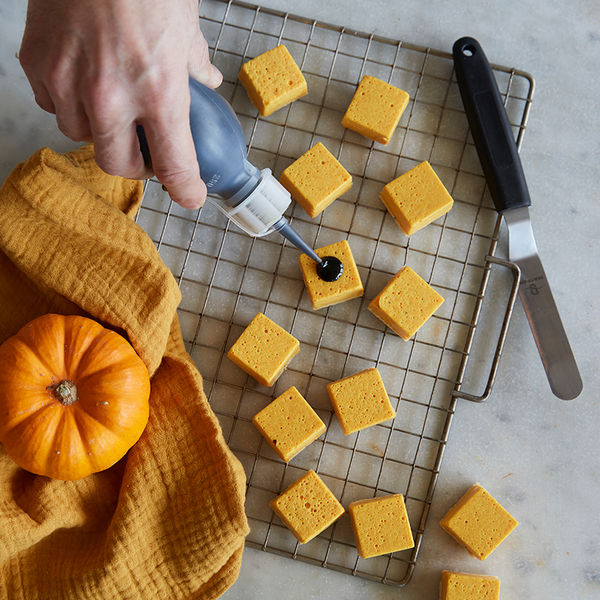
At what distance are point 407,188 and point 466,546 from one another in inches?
40.6

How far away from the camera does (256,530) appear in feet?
5.11

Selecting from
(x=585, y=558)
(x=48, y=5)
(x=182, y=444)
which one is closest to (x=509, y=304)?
(x=585, y=558)

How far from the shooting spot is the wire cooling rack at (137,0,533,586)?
1.56m

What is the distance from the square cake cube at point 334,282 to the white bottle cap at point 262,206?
23 centimetres

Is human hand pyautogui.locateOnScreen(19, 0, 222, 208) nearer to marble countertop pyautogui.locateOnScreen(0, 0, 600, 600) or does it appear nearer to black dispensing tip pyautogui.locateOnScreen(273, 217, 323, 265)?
black dispensing tip pyautogui.locateOnScreen(273, 217, 323, 265)

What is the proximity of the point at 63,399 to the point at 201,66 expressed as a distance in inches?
31.7

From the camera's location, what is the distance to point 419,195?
4.96ft

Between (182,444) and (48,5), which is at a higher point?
(48,5)

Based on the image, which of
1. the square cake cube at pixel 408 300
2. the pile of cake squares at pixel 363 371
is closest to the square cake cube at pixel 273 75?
the pile of cake squares at pixel 363 371

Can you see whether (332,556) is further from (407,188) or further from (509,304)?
(407,188)

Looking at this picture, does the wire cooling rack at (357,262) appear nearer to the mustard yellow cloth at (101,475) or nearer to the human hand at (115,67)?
the mustard yellow cloth at (101,475)

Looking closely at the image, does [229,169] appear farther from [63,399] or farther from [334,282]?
[63,399]

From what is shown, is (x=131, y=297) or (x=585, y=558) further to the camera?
(x=585, y=558)

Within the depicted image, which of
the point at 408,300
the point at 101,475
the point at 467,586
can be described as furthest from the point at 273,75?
the point at 467,586
